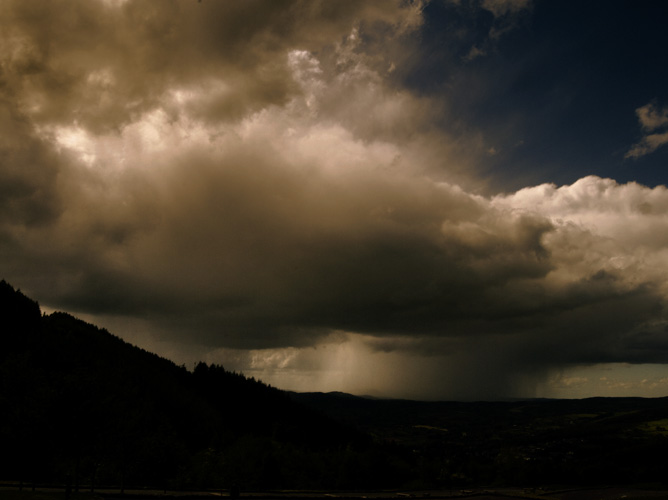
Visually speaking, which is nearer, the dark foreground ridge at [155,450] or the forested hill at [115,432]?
the forested hill at [115,432]

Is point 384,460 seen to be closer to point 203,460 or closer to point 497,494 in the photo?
point 497,494

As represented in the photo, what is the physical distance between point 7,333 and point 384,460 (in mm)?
109930

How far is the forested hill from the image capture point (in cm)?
5162

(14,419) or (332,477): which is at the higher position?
(14,419)

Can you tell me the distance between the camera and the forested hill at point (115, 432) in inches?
2032

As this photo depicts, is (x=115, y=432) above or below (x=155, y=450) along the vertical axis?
above

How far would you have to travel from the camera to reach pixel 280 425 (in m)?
198

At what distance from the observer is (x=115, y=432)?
233ft

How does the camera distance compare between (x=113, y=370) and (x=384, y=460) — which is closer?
(x=384, y=460)

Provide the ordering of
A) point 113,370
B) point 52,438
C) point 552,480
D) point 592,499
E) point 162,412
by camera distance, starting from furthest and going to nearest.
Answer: point 113,370
point 162,412
point 552,480
point 592,499
point 52,438

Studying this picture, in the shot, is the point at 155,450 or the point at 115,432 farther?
the point at 155,450

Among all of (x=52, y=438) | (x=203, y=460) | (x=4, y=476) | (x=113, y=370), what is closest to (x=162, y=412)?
(x=113, y=370)

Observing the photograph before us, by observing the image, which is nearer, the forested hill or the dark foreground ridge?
the forested hill

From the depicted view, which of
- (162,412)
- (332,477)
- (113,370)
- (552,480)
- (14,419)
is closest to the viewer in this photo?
(14,419)
